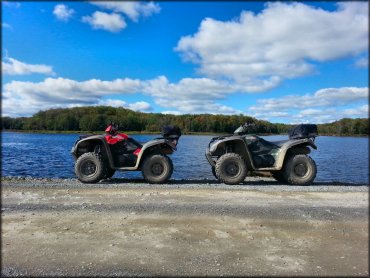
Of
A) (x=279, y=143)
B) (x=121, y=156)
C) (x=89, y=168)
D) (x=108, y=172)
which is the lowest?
(x=108, y=172)

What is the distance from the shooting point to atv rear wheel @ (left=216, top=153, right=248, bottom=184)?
1245 centimetres

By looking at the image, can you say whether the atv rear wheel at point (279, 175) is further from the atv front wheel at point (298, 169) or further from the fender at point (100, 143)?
the fender at point (100, 143)

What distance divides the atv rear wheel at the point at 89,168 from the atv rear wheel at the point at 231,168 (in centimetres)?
379

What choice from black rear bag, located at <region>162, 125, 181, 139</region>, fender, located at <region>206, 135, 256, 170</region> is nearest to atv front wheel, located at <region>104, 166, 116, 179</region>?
black rear bag, located at <region>162, 125, 181, 139</region>

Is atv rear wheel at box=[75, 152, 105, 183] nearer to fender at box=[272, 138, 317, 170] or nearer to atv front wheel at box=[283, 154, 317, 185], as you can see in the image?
fender at box=[272, 138, 317, 170]

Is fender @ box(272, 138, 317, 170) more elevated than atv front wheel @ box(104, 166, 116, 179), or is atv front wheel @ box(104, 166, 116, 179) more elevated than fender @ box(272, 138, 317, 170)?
fender @ box(272, 138, 317, 170)

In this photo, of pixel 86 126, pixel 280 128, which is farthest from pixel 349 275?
pixel 86 126

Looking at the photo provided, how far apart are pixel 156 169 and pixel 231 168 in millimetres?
2428

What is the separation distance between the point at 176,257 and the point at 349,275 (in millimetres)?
2407

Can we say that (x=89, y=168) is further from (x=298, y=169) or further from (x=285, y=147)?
(x=298, y=169)

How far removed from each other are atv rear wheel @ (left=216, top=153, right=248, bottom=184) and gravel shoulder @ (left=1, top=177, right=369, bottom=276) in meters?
2.14

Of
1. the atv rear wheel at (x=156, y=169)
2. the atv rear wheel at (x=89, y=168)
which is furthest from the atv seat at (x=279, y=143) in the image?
the atv rear wheel at (x=89, y=168)

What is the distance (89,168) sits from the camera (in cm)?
1262

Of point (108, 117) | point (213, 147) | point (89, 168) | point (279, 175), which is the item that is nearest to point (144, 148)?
point (89, 168)
